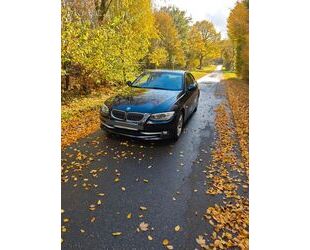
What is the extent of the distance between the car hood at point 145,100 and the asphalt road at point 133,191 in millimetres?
815

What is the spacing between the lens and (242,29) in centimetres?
2219

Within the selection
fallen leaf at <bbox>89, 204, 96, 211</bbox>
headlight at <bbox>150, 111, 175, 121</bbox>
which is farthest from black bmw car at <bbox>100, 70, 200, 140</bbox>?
fallen leaf at <bbox>89, 204, 96, 211</bbox>

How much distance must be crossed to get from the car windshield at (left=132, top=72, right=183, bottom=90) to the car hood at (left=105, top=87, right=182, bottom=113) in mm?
336

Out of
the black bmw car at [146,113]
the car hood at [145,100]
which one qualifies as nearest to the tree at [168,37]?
the car hood at [145,100]

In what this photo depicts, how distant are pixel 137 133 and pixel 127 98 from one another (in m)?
0.99

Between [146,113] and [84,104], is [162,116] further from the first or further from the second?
[84,104]

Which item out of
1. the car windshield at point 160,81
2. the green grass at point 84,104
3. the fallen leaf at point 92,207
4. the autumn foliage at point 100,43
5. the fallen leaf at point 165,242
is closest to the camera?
the fallen leaf at point 165,242

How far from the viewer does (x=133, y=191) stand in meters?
4.32

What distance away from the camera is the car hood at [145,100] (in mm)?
6191

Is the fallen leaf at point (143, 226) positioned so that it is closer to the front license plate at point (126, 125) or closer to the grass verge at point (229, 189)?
the grass verge at point (229, 189)

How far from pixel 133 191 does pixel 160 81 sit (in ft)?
13.6
